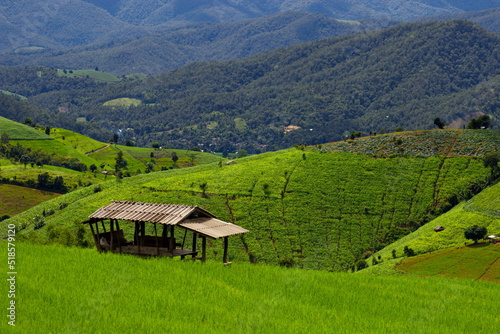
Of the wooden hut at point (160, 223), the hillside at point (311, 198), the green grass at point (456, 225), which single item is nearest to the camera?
the wooden hut at point (160, 223)

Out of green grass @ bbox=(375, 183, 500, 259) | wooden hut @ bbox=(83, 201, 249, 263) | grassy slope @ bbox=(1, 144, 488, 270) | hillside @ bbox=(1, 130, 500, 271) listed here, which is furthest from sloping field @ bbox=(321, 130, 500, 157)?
wooden hut @ bbox=(83, 201, 249, 263)

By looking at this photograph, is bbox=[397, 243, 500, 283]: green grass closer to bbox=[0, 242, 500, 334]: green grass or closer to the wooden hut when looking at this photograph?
bbox=[0, 242, 500, 334]: green grass

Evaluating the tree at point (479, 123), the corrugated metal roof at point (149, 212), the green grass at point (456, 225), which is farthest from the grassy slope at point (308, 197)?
the corrugated metal roof at point (149, 212)

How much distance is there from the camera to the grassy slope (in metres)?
135

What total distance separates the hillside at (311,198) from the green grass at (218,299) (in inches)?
3284

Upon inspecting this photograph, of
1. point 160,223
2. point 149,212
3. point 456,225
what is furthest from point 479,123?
point 160,223

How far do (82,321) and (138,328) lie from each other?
258cm

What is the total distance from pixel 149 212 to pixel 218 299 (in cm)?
1177

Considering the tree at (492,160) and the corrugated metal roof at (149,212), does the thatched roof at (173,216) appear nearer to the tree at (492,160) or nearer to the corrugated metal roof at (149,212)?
the corrugated metal roof at (149,212)

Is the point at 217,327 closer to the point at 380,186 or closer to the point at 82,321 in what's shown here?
the point at 82,321

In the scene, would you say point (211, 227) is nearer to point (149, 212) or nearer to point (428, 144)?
point (149, 212)

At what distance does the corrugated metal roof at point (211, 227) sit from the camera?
40188 millimetres

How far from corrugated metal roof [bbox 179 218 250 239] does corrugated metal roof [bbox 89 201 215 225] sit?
0.49m

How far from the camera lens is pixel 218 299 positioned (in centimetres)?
3281
